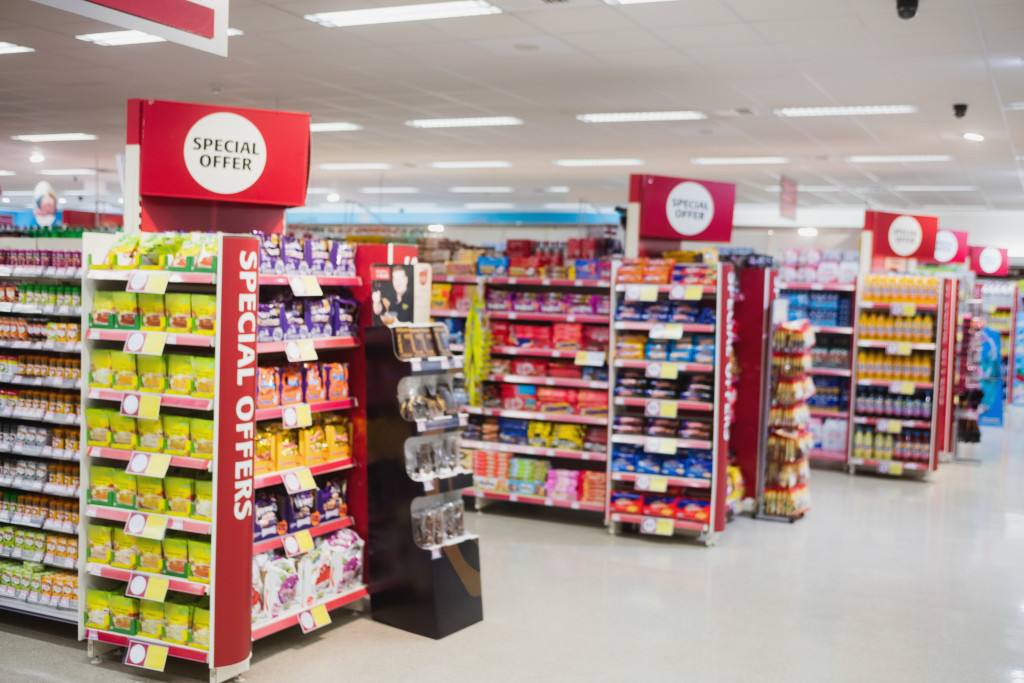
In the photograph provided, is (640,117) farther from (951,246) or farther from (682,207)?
(951,246)

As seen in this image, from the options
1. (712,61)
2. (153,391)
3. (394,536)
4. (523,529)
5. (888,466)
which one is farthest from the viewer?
(888,466)

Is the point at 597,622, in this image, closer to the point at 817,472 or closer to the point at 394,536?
the point at 394,536

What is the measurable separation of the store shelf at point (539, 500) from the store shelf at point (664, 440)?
61 centimetres

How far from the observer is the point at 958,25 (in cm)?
645

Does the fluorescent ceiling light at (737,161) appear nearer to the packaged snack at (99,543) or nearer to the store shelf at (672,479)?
the store shelf at (672,479)

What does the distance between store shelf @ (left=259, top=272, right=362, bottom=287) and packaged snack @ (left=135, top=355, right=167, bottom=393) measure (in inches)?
23.5

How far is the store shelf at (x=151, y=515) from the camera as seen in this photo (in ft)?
13.7

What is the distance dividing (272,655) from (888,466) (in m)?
7.46

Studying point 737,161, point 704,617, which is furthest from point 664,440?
point 737,161

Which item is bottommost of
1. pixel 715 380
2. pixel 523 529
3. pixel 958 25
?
pixel 523 529

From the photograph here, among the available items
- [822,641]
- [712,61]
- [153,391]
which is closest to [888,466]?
[712,61]

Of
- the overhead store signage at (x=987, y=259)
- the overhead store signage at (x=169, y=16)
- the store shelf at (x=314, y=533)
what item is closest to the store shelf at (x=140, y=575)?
the store shelf at (x=314, y=533)

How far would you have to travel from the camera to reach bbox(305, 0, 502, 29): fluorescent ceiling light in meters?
6.62

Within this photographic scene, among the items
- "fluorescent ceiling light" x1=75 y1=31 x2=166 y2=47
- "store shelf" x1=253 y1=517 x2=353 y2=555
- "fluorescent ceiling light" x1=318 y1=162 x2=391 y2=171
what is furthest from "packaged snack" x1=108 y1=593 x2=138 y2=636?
"fluorescent ceiling light" x1=318 y1=162 x2=391 y2=171
